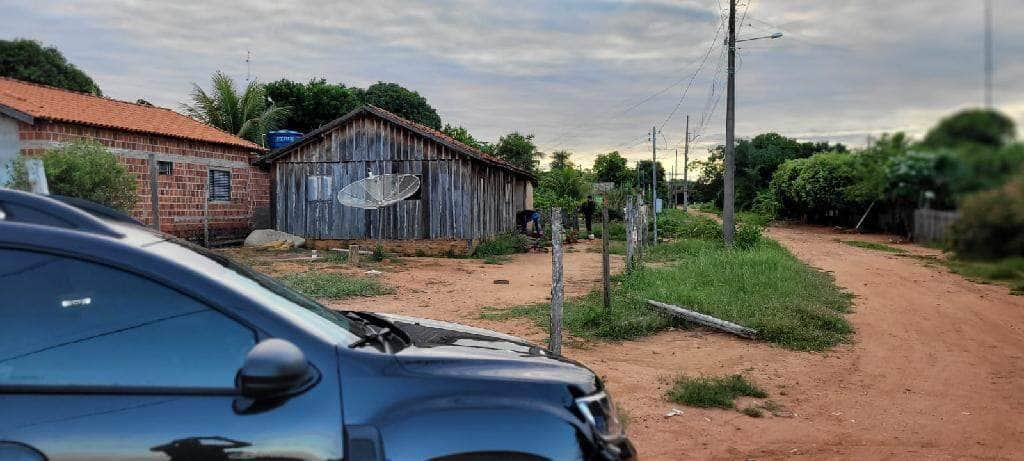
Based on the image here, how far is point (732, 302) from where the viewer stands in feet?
29.8

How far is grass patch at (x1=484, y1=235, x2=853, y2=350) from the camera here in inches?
312

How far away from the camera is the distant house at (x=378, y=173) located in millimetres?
18828

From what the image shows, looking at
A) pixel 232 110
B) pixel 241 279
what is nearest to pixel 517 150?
pixel 232 110

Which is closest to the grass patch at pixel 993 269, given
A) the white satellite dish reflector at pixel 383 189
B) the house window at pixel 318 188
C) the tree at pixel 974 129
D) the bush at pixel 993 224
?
the bush at pixel 993 224

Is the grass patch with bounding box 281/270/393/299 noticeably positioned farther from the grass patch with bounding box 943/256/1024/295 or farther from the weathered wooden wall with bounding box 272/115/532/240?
the grass patch with bounding box 943/256/1024/295

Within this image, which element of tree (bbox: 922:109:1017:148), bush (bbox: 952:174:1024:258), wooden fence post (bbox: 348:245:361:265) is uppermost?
tree (bbox: 922:109:1017:148)

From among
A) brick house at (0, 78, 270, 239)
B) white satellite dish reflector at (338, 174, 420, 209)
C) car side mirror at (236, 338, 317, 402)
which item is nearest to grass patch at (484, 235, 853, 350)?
car side mirror at (236, 338, 317, 402)

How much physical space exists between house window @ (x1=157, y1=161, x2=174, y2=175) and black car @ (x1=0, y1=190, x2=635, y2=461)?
56.4ft

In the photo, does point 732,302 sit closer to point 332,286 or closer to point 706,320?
point 706,320

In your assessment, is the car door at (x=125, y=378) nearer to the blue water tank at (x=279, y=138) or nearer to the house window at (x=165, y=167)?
the house window at (x=165, y=167)

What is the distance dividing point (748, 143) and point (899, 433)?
13.3ft

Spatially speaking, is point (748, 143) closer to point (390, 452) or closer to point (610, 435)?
point (610, 435)

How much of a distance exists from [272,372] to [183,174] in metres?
18.6

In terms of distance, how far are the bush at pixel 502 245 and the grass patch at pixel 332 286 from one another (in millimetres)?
6528
